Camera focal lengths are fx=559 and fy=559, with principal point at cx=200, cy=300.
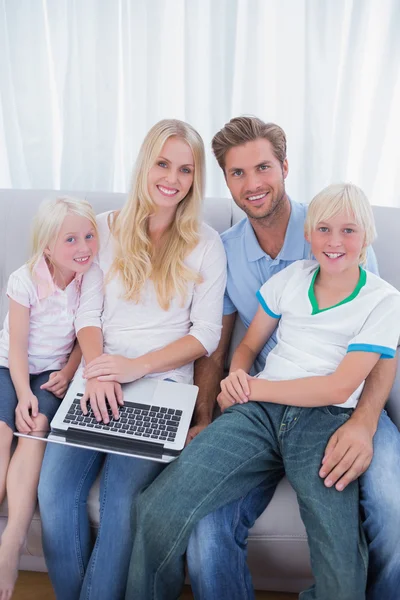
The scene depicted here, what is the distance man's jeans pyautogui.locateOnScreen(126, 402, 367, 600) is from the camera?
111 cm

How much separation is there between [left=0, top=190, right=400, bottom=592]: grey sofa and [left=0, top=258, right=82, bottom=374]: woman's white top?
0.82 feet

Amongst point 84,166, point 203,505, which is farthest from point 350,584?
point 84,166

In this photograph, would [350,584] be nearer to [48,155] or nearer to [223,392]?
[223,392]

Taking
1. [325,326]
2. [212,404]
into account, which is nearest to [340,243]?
[325,326]

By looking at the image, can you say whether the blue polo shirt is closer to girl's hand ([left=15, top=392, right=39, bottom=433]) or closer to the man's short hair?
the man's short hair

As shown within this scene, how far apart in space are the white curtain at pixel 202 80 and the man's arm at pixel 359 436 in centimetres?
97

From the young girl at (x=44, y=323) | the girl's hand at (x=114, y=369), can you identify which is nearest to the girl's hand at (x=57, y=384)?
the young girl at (x=44, y=323)

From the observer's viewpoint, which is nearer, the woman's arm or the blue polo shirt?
the woman's arm

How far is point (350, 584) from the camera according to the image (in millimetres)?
1085

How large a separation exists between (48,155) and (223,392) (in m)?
1.28

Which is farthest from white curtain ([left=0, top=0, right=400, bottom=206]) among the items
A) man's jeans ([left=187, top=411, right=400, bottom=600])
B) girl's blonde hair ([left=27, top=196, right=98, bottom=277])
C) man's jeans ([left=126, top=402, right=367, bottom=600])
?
man's jeans ([left=187, top=411, right=400, bottom=600])

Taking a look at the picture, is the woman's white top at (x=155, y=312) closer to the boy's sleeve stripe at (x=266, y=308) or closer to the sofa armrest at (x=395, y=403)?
the boy's sleeve stripe at (x=266, y=308)

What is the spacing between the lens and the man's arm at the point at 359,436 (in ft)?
3.89

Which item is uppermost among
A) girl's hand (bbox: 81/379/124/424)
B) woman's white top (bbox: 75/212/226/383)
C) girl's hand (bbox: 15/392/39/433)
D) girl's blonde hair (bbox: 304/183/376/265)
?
girl's blonde hair (bbox: 304/183/376/265)
